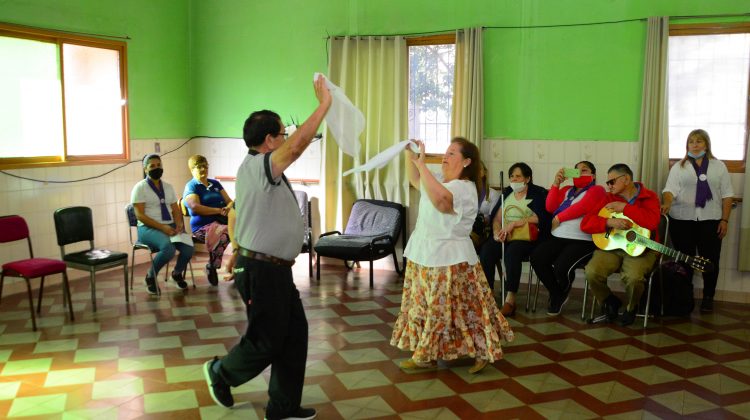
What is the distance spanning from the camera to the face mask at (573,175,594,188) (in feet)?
18.9

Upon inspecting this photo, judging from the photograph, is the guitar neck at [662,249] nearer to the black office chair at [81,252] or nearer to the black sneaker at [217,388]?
the black sneaker at [217,388]

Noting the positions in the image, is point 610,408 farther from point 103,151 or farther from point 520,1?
point 103,151

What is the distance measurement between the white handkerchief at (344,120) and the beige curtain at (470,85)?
2882 mm

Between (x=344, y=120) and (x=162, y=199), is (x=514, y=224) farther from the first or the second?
(x=162, y=199)

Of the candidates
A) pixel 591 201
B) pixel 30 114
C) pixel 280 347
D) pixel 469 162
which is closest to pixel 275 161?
pixel 280 347

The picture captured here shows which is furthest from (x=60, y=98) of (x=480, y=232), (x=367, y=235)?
(x=480, y=232)

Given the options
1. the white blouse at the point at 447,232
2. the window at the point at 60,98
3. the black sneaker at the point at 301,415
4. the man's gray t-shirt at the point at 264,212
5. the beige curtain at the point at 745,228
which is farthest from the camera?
the window at the point at 60,98

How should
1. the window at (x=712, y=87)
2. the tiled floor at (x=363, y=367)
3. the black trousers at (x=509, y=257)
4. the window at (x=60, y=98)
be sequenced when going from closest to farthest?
the tiled floor at (x=363, y=367) → the black trousers at (x=509, y=257) → the window at (x=712, y=87) → the window at (x=60, y=98)

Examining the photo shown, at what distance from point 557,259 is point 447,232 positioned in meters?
1.95

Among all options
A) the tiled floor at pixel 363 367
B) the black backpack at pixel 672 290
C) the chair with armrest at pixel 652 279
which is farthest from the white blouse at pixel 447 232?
the black backpack at pixel 672 290

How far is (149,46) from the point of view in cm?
758

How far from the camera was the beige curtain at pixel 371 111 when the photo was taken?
7.10 meters

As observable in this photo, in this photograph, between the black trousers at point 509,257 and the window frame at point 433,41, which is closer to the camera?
the black trousers at point 509,257

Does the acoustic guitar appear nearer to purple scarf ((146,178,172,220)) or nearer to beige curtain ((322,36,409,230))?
beige curtain ((322,36,409,230))
